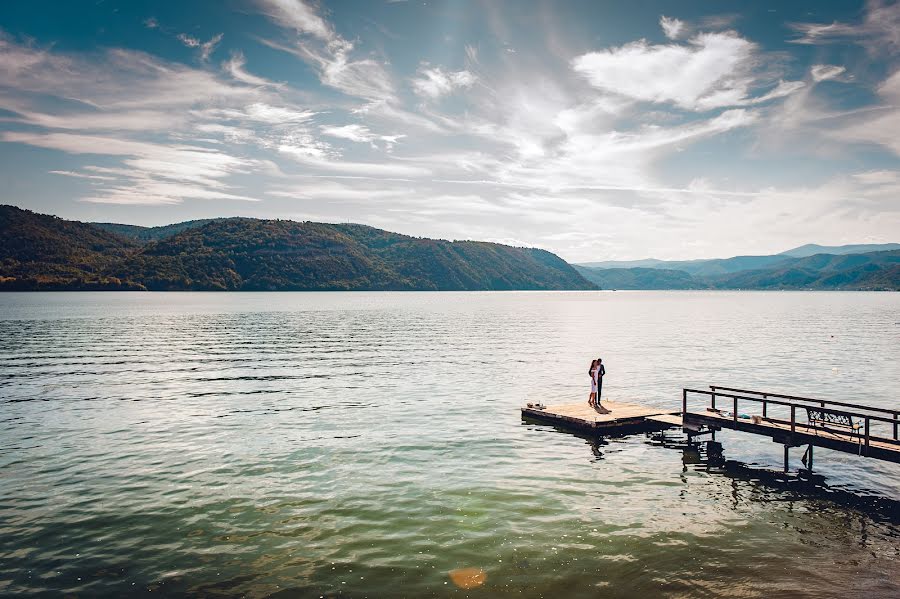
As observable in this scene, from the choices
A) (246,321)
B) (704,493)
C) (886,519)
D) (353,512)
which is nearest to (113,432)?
(353,512)

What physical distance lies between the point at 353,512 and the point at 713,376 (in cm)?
4089

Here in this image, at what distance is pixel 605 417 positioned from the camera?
97.7ft

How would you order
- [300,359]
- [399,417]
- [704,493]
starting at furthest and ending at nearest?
[300,359]
[399,417]
[704,493]

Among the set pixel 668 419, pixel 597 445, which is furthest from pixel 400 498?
pixel 668 419

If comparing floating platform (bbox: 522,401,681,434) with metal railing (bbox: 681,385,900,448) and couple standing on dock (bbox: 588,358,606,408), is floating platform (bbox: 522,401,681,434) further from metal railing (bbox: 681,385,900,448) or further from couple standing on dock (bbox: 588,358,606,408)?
metal railing (bbox: 681,385,900,448)

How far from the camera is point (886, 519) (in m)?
18.6

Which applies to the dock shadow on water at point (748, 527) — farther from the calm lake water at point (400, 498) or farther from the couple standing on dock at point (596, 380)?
the couple standing on dock at point (596, 380)

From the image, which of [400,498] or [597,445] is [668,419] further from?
[400,498]

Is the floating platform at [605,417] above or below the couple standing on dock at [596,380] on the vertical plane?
below

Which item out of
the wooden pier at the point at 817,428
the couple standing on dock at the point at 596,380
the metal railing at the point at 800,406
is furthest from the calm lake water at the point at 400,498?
the couple standing on dock at the point at 596,380

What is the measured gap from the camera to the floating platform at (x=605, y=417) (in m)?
Answer: 29.1

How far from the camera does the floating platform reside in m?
29.1

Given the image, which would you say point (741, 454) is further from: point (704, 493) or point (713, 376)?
point (713, 376)

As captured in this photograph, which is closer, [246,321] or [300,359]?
[300,359]
